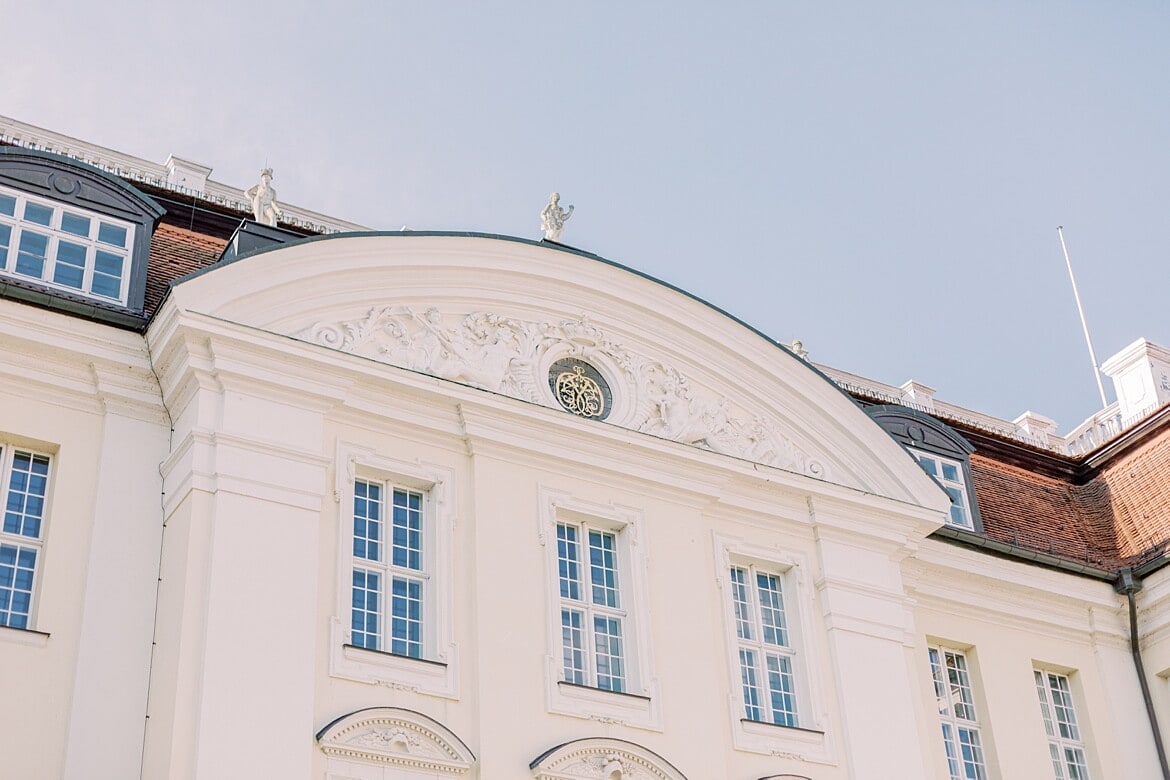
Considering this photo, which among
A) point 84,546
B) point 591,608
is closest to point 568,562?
point 591,608

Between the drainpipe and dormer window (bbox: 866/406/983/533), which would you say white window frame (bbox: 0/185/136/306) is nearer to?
dormer window (bbox: 866/406/983/533)

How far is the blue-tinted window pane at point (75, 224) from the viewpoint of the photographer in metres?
17.3

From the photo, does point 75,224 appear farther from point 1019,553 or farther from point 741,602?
point 1019,553

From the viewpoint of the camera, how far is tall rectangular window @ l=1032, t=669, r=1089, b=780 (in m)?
21.2

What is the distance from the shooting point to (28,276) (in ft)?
54.9

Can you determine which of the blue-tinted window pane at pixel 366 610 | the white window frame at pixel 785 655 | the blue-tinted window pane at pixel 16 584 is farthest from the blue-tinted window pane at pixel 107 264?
the white window frame at pixel 785 655

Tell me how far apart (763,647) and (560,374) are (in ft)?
12.8

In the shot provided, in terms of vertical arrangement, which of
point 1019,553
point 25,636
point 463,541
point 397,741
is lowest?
point 397,741

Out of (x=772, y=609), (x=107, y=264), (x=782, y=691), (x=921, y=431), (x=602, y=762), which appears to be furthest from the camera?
(x=921, y=431)

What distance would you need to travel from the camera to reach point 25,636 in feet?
47.9

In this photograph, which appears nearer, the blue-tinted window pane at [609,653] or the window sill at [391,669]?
the window sill at [391,669]

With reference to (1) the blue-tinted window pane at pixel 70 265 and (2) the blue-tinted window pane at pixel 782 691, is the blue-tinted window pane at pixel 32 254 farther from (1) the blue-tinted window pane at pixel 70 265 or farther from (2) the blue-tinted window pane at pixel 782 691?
(2) the blue-tinted window pane at pixel 782 691

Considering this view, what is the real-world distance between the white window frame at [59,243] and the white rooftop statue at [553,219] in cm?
489

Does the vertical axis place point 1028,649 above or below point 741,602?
above
